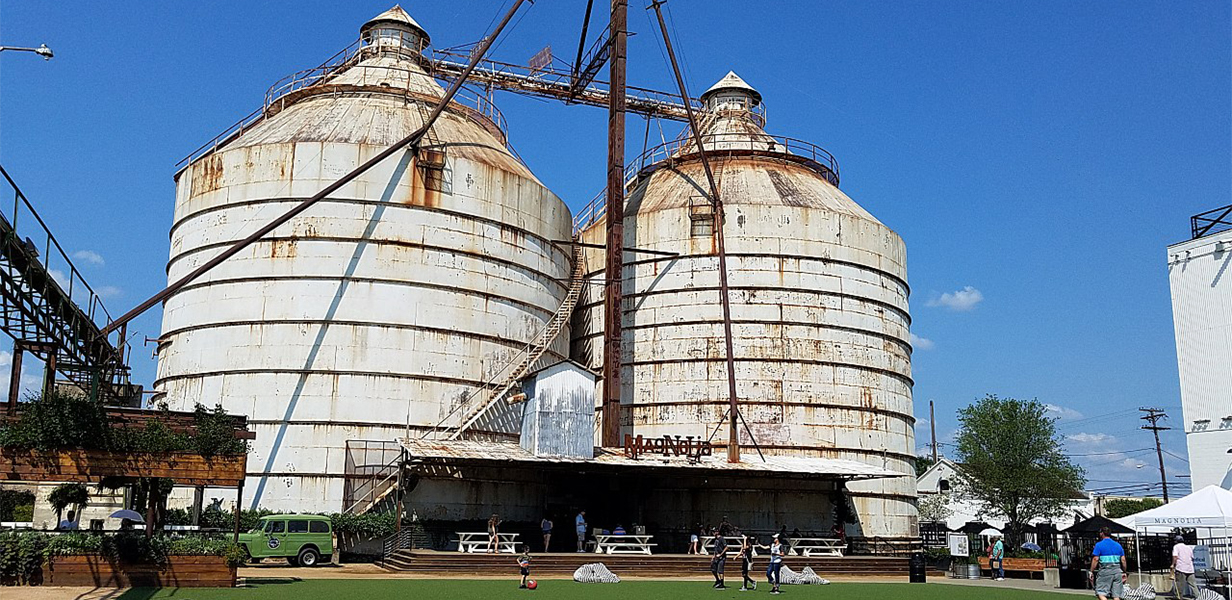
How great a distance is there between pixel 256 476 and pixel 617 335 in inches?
489

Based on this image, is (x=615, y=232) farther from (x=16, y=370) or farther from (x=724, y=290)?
(x=16, y=370)

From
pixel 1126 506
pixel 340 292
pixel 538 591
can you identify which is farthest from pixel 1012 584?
pixel 1126 506

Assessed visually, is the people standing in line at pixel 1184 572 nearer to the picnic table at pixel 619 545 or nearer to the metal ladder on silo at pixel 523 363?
the picnic table at pixel 619 545

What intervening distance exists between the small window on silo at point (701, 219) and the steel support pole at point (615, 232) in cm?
267

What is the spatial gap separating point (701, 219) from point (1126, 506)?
61367 millimetres

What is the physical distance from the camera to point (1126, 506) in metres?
83.0

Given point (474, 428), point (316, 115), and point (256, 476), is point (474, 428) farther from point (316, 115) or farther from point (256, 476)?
point (316, 115)

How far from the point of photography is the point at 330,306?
3216 centimetres

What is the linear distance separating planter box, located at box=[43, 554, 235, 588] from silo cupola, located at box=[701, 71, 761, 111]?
106 feet

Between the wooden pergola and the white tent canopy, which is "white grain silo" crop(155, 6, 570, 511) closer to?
the wooden pergola

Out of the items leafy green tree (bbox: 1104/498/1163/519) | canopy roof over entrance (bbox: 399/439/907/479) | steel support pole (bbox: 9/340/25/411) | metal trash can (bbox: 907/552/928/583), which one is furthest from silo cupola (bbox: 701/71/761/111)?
leafy green tree (bbox: 1104/498/1163/519)

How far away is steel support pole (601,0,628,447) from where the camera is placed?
114 feet

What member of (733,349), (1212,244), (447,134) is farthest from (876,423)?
(447,134)

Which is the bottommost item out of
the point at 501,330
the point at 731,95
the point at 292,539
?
the point at 292,539
